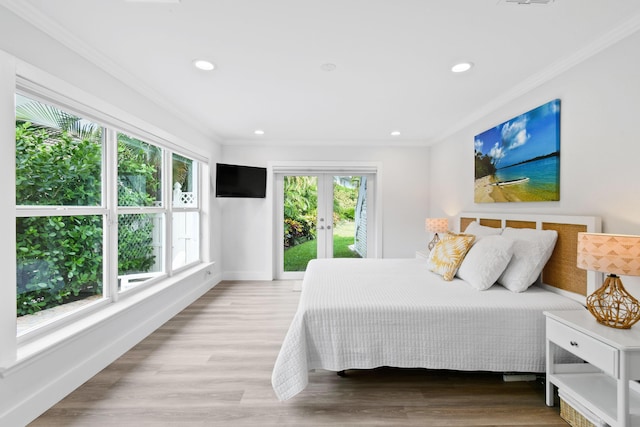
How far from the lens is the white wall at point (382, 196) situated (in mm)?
4844

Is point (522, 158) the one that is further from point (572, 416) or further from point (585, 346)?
point (572, 416)

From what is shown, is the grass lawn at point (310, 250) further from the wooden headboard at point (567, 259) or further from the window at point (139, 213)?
the wooden headboard at point (567, 259)

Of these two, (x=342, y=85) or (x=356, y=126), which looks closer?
(x=342, y=85)

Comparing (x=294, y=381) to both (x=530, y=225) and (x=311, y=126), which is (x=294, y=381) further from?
(x=311, y=126)

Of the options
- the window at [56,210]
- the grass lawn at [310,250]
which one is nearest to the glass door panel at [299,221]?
the grass lawn at [310,250]

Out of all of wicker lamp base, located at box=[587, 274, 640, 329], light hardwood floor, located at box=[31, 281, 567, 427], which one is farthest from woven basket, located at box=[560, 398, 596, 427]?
wicker lamp base, located at box=[587, 274, 640, 329]

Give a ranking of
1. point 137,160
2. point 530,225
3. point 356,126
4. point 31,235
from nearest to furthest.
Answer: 1. point 31,235
2. point 530,225
3. point 137,160
4. point 356,126

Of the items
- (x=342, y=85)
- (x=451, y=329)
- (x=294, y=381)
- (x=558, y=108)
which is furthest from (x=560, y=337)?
(x=342, y=85)

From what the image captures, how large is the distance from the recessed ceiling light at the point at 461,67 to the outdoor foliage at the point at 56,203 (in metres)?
2.93

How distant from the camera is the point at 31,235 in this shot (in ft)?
5.95

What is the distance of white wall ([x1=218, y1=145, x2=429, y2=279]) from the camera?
484 cm

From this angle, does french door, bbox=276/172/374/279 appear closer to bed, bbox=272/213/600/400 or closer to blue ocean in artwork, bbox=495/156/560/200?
blue ocean in artwork, bbox=495/156/560/200

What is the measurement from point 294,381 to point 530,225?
2.34 meters

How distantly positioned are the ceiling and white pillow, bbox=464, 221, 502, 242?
4.17ft
